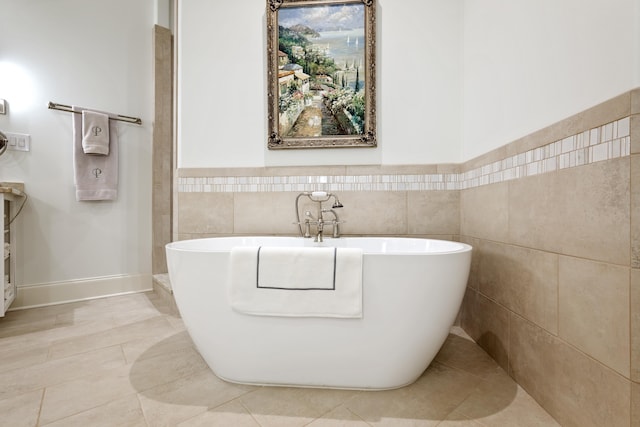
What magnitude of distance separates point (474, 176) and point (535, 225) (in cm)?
59

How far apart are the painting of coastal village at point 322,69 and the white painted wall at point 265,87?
0.13m

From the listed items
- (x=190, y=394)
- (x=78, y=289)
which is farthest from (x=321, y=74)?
(x=78, y=289)

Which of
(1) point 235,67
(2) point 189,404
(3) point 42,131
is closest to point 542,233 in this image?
(2) point 189,404

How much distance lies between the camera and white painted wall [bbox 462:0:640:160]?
2.60ft

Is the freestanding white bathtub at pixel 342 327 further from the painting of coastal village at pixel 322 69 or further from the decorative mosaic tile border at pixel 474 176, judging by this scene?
the painting of coastal village at pixel 322 69

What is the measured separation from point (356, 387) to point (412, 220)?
1.02m

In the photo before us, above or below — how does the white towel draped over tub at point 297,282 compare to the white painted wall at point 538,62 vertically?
below

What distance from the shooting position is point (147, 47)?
2508 millimetres

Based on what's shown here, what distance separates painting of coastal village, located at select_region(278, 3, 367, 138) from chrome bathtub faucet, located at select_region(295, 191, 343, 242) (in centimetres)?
41

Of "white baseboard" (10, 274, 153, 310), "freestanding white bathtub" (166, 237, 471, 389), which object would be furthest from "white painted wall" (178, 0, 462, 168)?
"white baseboard" (10, 274, 153, 310)

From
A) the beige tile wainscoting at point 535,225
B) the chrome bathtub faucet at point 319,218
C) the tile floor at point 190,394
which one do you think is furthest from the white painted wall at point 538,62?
the tile floor at point 190,394

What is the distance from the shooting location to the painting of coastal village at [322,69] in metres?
1.82

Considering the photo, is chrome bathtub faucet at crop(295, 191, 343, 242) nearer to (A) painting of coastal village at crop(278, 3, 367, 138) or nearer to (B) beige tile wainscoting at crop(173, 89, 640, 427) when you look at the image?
(B) beige tile wainscoting at crop(173, 89, 640, 427)

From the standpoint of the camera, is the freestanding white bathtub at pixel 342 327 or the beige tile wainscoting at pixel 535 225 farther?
the freestanding white bathtub at pixel 342 327
